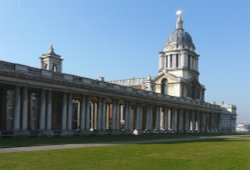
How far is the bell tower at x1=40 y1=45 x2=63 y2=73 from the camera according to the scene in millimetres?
77312

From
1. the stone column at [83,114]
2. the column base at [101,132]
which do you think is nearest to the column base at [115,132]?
the column base at [101,132]

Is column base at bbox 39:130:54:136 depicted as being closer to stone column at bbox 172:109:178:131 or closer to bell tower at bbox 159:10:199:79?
stone column at bbox 172:109:178:131

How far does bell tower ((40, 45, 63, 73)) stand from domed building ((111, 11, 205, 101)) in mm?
40032

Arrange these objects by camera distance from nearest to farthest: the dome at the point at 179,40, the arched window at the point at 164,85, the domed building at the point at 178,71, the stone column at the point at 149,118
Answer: the stone column at the point at 149,118 → the domed building at the point at 178,71 → the arched window at the point at 164,85 → the dome at the point at 179,40

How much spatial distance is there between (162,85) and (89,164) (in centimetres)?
9938

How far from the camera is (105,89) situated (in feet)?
233

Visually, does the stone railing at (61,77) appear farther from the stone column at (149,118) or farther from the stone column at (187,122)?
the stone column at (187,122)

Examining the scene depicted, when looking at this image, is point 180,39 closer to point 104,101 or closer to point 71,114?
point 104,101

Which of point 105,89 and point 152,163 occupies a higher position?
point 105,89

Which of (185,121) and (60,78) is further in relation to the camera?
(185,121)

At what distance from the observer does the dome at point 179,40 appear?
418 ft

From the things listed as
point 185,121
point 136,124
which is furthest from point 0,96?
point 185,121

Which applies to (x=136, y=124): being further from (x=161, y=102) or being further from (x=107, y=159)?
(x=107, y=159)

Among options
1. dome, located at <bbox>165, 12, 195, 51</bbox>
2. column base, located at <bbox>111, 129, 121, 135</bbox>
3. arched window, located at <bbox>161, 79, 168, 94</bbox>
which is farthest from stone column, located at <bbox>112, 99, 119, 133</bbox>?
dome, located at <bbox>165, 12, 195, 51</bbox>
